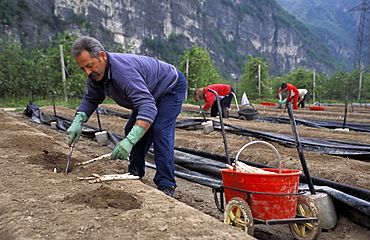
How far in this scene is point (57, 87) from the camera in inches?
723

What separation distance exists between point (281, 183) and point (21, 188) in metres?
1.92

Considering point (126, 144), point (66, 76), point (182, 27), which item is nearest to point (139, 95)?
point (126, 144)

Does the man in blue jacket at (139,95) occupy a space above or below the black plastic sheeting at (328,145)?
above

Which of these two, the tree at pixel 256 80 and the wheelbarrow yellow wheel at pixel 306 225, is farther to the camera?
the tree at pixel 256 80

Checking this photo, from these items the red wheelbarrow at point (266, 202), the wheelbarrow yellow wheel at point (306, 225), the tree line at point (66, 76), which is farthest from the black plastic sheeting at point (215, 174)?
the tree line at point (66, 76)

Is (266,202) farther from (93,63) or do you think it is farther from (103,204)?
(93,63)

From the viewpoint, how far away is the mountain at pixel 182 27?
5561cm

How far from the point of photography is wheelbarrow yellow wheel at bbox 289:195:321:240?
216 centimetres

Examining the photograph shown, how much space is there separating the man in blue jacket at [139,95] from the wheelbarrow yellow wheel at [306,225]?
3.57 ft

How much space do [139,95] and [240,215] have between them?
3.76ft

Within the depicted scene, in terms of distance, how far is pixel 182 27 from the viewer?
89.9m

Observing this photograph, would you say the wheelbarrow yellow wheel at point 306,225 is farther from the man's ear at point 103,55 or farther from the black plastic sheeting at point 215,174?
the man's ear at point 103,55

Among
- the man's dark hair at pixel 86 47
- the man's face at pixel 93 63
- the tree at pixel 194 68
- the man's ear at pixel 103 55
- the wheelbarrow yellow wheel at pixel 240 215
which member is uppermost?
the tree at pixel 194 68

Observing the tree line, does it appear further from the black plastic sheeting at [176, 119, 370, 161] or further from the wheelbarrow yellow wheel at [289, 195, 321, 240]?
the wheelbarrow yellow wheel at [289, 195, 321, 240]
